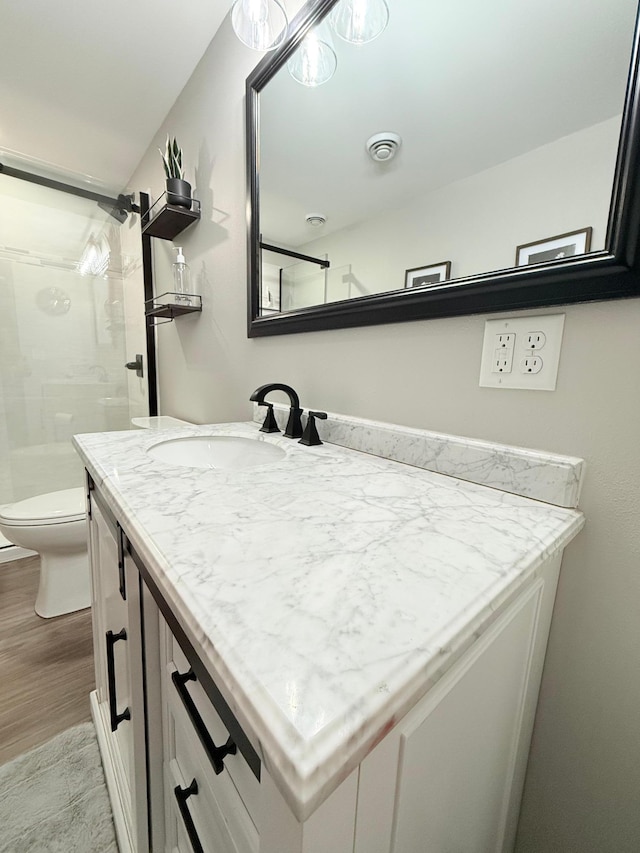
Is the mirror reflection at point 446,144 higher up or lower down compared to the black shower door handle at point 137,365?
higher up

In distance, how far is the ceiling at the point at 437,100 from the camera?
0.52 meters

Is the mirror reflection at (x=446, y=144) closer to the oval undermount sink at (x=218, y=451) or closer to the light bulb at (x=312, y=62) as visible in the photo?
the light bulb at (x=312, y=62)

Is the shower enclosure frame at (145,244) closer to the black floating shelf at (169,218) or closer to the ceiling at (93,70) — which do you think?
the ceiling at (93,70)

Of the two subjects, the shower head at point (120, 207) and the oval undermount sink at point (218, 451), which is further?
the shower head at point (120, 207)

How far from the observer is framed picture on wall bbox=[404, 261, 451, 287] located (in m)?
0.69

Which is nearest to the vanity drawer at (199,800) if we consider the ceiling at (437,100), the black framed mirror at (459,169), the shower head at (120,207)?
the black framed mirror at (459,169)

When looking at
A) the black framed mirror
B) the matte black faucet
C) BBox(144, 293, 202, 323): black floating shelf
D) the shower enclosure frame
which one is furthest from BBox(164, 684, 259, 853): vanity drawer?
the shower enclosure frame

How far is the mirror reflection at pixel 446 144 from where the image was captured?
20.6 inches

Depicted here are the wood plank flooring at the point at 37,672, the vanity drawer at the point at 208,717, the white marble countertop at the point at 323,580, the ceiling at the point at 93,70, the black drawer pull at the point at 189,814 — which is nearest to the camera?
the white marble countertop at the point at 323,580

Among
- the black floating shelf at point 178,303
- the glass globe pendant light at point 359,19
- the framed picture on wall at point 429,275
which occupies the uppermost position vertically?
the glass globe pendant light at point 359,19

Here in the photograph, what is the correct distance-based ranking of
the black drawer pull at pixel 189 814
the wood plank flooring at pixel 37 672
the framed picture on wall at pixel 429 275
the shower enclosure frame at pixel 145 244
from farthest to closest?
the shower enclosure frame at pixel 145 244
the wood plank flooring at pixel 37 672
the framed picture on wall at pixel 429 275
the black drawer pull at pixel 189 814

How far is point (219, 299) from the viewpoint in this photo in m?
1.45

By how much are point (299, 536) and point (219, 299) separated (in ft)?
4.13

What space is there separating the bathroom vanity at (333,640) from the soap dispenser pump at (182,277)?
102cm
